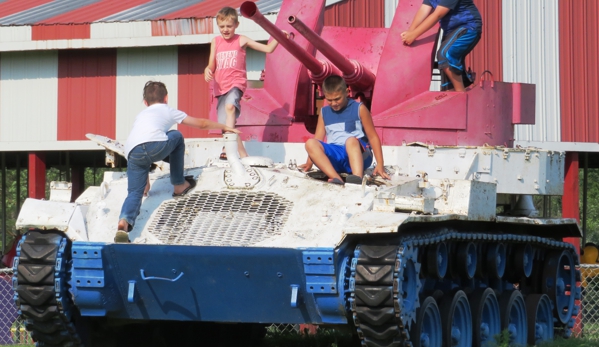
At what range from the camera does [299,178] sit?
31.5 feet

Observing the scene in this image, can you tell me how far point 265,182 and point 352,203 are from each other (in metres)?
0.86

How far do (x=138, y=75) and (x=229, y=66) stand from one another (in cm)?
701

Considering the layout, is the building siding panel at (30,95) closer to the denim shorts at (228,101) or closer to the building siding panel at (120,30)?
the building siding panel at (120,30)

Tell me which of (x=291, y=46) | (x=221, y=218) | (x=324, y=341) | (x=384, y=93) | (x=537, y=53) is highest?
(x=537, y=53)

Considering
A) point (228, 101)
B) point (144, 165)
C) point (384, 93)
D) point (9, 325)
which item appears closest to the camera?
point (144, 165)

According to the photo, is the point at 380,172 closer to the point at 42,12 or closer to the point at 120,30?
the point at 120,30

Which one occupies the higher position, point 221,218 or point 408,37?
point 408,37

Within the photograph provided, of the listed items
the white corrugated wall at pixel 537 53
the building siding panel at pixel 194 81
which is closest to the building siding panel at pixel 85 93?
the building siding panel at pixel 194 81

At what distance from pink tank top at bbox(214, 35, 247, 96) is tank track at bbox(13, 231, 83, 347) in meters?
2.77

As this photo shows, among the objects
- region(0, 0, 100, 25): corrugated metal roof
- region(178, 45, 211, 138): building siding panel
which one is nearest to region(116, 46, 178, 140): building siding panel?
region(178, 45, 211, 138): building siding panel

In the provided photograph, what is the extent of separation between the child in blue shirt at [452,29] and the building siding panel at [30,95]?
8698 millimetres

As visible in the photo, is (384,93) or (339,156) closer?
(339,156)

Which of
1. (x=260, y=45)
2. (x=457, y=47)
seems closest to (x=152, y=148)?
(x=260, y=45)

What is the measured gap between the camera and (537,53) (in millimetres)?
18297
